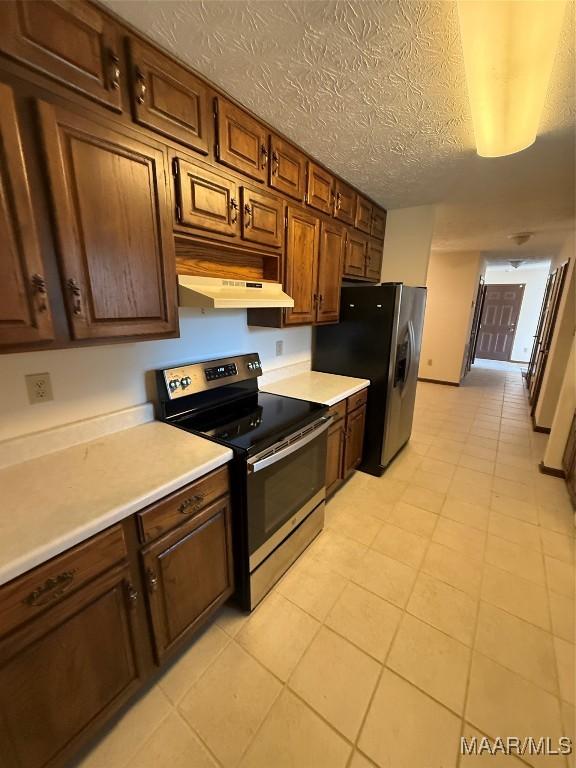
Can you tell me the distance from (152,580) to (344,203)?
2638 mm

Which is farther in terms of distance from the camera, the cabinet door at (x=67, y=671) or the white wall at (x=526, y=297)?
the white wall at (x=526, y=297)

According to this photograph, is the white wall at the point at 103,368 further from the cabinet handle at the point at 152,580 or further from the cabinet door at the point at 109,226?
the cabinet handle at the point at 152,580

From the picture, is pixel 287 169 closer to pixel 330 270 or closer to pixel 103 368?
pixel 330 270

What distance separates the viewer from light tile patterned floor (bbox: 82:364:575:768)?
43.5 inches

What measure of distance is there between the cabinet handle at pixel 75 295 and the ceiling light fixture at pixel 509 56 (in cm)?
144

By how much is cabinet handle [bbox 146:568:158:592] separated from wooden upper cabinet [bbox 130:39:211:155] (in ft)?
5.34

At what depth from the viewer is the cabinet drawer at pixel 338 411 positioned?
2.13 meters

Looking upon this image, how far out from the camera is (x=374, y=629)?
1.50 m

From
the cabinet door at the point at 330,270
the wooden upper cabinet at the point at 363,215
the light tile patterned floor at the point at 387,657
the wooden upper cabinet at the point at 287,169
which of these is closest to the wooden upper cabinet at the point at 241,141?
the wooden upper cabinet at the point at 287,169

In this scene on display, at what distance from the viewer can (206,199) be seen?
1.40 meters

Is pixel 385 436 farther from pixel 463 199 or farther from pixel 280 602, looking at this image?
pixel 463 199

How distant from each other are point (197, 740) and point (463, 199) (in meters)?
3.82

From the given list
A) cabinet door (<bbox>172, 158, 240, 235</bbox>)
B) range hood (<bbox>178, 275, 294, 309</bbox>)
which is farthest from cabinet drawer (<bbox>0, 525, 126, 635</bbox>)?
cabinet door (<bbox>172, 158, 240, 235</bbox>)

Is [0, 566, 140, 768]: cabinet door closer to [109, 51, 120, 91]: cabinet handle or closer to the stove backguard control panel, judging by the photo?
the stove backguard control panel
